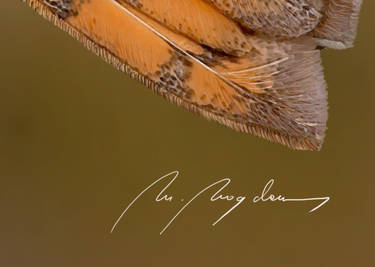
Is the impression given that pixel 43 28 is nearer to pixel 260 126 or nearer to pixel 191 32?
pixel 191 32

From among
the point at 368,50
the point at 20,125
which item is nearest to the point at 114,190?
the point at 20,125

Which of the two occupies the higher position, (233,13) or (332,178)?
(233,13)
